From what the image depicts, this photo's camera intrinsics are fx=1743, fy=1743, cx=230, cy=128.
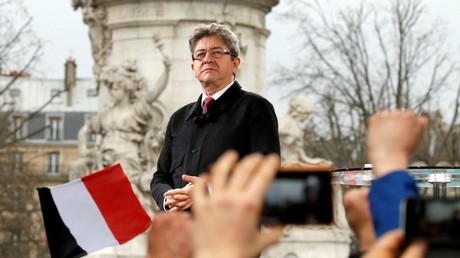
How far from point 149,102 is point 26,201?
1438cm

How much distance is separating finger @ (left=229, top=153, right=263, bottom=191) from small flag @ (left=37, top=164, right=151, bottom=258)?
14.6 feet

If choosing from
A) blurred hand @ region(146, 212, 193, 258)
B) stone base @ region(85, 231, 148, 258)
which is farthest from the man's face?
stone base @ region(85, 231, 148, 258)

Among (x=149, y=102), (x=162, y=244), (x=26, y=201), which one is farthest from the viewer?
(x=26, y=201)

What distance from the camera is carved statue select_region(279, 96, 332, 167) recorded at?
25.8 metres

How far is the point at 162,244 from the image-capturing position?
9.96 feet

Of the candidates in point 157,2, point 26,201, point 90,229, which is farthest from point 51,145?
point 90,229

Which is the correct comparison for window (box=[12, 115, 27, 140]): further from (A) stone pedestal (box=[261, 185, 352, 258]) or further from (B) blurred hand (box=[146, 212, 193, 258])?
(B) blurred hand (box=[146, 212, 193, 258])

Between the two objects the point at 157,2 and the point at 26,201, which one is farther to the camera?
the point at 26,201

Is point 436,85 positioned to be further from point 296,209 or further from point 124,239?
point 296,209

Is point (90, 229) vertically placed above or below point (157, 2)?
below

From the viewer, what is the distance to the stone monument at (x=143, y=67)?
2467 cm

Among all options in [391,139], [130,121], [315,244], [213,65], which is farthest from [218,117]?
[315,244]

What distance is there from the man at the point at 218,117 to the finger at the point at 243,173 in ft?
11.1

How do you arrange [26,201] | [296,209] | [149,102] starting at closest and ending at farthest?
[296,209] → [149,102] → [26,201]
